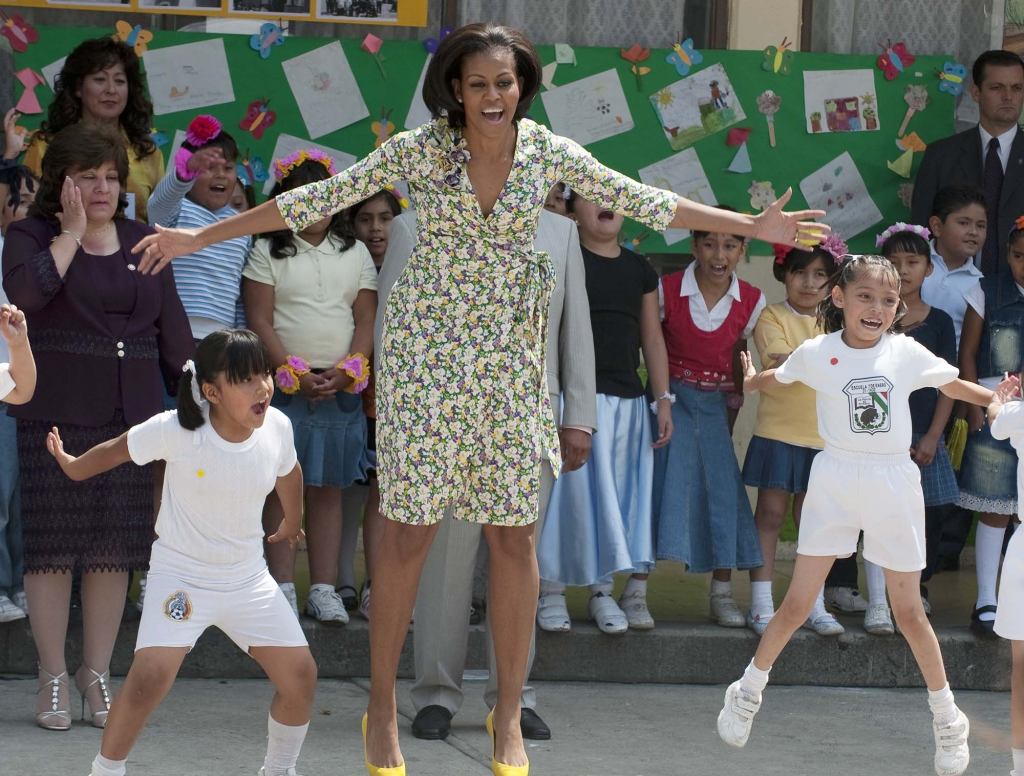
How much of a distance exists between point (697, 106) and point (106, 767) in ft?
14.1

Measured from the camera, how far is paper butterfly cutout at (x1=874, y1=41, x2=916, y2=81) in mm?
7484

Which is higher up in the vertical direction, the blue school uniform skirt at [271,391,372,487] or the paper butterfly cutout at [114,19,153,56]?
the paper butterfly cutout at [114,19,153,56]

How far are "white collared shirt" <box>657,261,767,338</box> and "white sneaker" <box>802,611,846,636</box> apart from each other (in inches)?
45.4

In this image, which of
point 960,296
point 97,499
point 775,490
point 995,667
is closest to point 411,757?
point 97,499

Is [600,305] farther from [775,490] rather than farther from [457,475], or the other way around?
[457,475]

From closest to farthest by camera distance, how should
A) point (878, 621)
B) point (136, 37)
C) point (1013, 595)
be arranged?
point (1013, 595) < point (878, 621) < point (136, 37)

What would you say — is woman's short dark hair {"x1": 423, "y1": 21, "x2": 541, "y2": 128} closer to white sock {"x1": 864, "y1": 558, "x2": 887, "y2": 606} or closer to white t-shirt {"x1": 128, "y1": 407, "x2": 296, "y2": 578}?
white t-shirt {"x1": 128, "y1": 407, "x2": 296, "y2": 578}

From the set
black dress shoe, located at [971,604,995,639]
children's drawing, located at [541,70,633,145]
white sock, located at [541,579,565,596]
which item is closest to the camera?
white sock, located at [541,579,565,596]

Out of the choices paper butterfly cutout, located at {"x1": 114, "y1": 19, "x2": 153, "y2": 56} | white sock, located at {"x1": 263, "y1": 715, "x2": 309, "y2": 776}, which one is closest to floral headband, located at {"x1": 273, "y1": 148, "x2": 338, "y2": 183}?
paper butterfly cutout, located at {"x1": 114, "y1": 19, "x2": 153, "y2": 56}

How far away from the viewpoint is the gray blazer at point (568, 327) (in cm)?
536

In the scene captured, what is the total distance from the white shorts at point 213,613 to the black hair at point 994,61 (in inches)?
178

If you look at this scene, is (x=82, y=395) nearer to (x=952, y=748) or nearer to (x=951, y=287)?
(x=952, y=748)

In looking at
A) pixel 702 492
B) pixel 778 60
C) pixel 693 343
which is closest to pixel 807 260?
pixel 693 343

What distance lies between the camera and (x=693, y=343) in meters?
6.38
